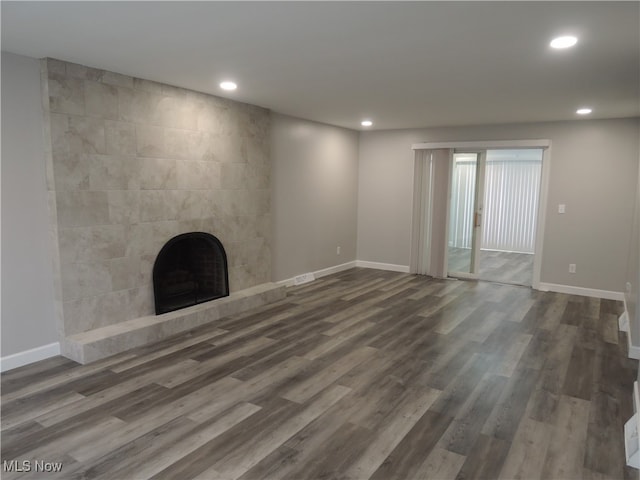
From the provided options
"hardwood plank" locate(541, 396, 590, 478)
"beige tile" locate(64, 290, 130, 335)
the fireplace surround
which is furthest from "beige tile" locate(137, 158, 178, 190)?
"hardwood plank" locate(541, 396, 590, 478)

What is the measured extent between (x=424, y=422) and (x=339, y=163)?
4.92 m

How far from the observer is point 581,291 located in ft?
19.0

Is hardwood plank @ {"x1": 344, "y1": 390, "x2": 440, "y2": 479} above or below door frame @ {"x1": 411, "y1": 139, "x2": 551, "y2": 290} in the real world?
below

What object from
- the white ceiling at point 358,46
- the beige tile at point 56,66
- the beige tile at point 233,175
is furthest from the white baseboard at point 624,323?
the beige tile at point 56,66

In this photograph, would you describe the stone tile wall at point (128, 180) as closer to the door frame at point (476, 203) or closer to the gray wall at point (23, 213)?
the gray wall at point (23, 213)

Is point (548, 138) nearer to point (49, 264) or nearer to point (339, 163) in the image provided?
point (339, 163)

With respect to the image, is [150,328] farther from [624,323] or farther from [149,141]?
[624,323]

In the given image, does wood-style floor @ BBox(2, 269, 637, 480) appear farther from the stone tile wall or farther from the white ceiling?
the white ceiling

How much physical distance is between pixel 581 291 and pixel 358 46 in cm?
493

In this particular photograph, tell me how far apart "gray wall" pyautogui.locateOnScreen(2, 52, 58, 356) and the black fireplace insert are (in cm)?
118

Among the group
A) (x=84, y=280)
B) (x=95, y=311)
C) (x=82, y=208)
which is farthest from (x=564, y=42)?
(x=95, y=311)

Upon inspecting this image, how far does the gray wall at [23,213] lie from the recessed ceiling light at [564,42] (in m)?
3.74

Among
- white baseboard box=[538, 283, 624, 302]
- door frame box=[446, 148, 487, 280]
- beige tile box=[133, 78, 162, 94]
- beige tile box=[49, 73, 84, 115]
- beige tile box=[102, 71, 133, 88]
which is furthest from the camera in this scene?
door frame box=[446, 148, 487, 280]

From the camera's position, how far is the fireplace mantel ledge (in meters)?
3.43
